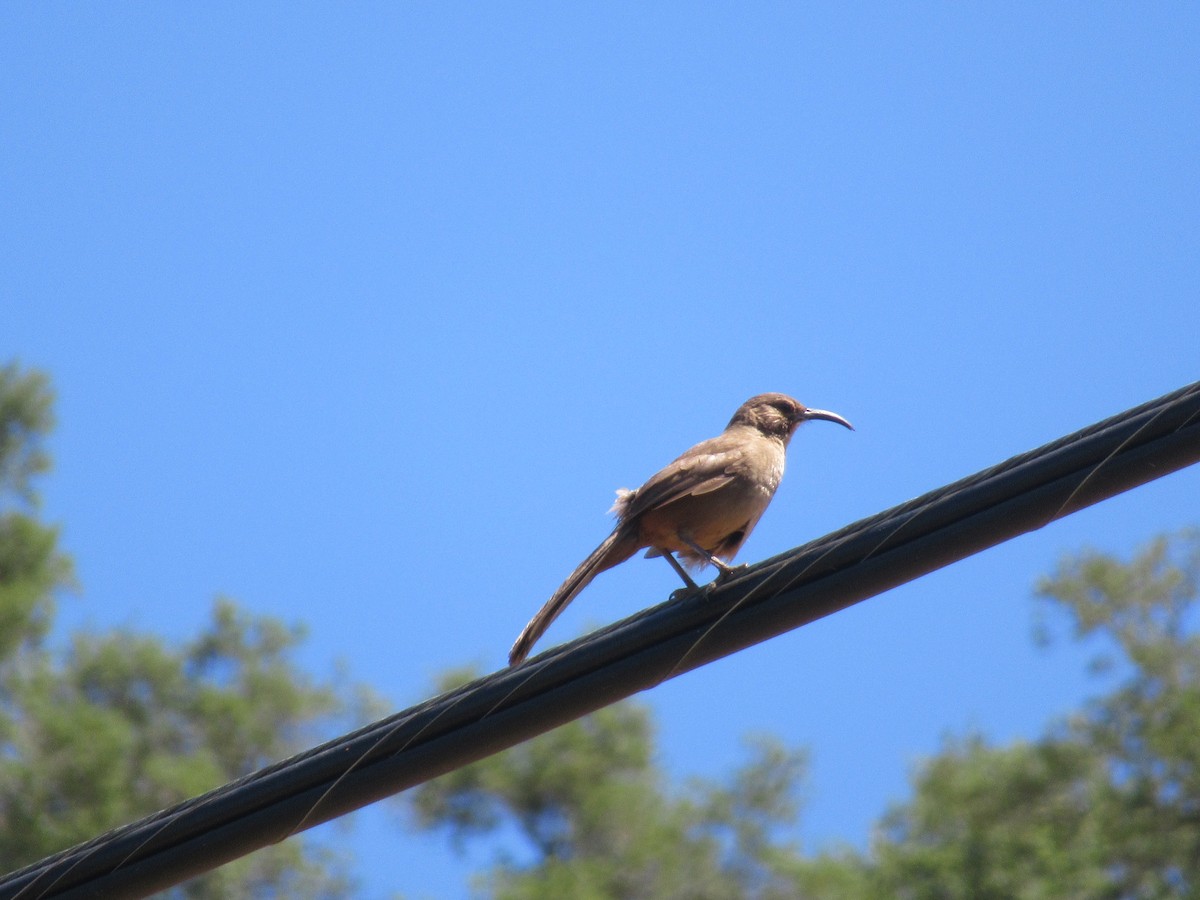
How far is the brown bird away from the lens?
25.0 feet

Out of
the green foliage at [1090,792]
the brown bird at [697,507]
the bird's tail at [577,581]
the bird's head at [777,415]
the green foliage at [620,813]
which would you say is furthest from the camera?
the green foliage at [620,813]

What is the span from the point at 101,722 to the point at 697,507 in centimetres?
2047

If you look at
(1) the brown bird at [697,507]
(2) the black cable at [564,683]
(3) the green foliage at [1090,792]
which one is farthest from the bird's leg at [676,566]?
(3) the green foliage at [1090,792]

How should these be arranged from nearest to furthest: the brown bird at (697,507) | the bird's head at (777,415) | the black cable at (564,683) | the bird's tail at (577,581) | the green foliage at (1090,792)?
the black cable at (564,683) < the bird's tail at (577,581) < the brown bird at (697,507) < the bird's head at (777,415) < the green foliage at (1090,792)

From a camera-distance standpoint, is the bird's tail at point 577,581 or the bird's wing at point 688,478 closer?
the bird's tail at point 577,581

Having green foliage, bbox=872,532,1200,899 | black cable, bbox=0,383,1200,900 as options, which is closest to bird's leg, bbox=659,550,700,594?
black cable, bbox=0,383,1200,900

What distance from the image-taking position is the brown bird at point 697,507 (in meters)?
7.62

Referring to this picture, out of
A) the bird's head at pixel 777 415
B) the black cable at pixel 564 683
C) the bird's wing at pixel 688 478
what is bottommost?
the black cable at pixel 564 683

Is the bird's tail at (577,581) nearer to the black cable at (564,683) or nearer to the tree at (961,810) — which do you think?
the black cable at (564,683)

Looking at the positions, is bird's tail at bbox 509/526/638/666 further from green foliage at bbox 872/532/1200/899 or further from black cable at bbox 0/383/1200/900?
green foliage at bbox 872/532/1200/899

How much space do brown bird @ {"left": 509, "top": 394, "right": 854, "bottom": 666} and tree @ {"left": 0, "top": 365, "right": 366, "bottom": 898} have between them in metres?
17.6

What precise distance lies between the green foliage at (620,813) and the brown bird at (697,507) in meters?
18.0

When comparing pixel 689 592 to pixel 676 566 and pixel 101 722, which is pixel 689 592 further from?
pixel 101 722

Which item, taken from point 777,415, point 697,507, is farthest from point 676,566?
point 777,415
